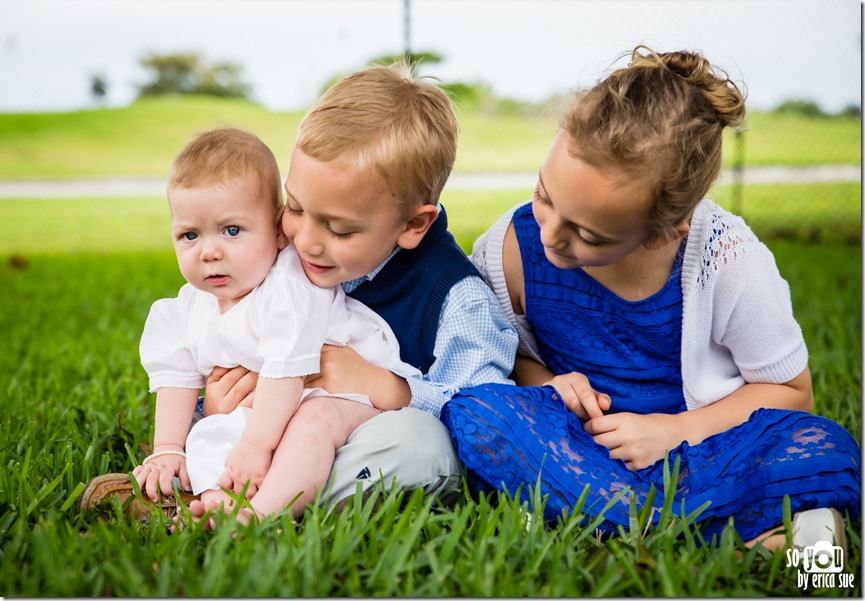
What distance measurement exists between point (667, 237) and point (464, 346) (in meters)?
0.54

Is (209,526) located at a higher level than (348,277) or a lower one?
lower

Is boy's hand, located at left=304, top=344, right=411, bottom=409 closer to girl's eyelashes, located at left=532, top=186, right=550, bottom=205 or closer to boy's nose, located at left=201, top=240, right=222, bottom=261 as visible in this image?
boy's nose, located at left=201, top=240, right=222, bottom=261

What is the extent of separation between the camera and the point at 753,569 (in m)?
1.76

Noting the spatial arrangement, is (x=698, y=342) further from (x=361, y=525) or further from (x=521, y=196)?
(x=521, y=196)

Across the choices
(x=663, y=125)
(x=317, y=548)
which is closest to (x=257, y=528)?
(x=317, y=548)

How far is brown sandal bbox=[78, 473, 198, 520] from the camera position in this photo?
1935mm

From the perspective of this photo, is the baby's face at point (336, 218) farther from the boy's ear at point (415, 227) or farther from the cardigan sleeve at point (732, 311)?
the cardigan sleeve at point (732, 311)

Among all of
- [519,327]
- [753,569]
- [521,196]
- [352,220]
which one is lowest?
[521,196]

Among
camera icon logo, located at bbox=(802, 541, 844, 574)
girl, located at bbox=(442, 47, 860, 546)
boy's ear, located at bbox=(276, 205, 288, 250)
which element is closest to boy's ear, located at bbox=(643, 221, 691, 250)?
girl, located at bbox=(442, 47, 860, 546)

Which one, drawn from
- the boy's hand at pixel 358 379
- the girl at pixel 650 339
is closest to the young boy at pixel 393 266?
the boy's hand at pixel 358 379

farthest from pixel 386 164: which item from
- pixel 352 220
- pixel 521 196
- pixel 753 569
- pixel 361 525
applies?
pixel 521 196

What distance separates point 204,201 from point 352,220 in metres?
0.33

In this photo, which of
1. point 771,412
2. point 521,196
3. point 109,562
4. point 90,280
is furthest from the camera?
point 521,196

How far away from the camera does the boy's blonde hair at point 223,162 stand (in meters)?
1.99
